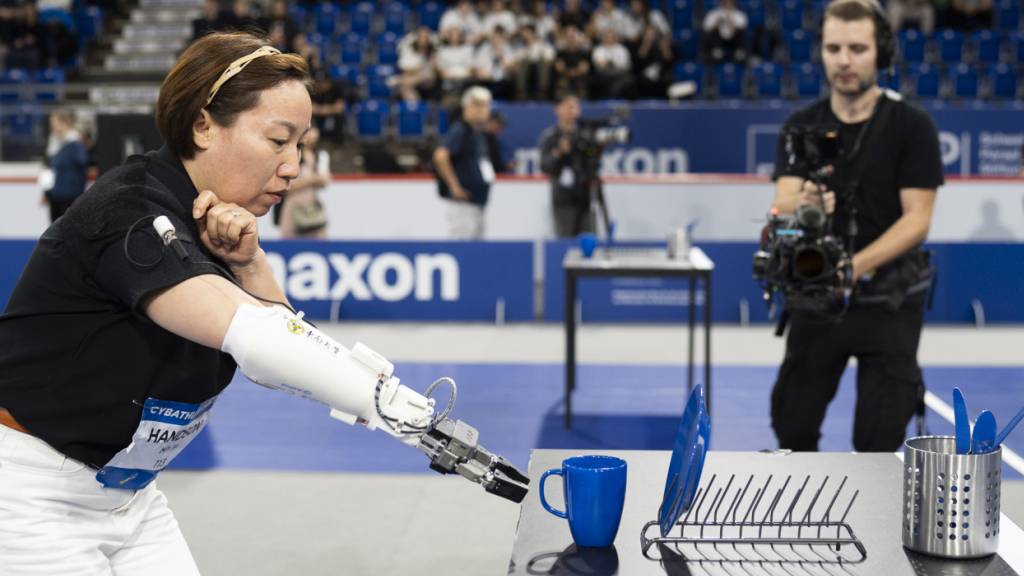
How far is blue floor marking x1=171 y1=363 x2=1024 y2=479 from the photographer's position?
6027 mm

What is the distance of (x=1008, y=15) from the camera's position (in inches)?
667

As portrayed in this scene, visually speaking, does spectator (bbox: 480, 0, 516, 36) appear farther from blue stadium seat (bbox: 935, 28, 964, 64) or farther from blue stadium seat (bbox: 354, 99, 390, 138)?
blue stadium seat (bbox: 935, 28, 964, 64)

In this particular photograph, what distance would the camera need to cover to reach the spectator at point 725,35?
1580 centimetres

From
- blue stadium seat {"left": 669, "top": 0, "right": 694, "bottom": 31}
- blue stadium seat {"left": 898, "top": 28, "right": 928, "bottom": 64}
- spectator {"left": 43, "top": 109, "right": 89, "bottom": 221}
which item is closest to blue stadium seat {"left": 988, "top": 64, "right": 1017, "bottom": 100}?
blue stadium seat {"left": 898, "top": 28, "right": 928, "bottom": 64}

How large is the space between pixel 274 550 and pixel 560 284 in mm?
5494

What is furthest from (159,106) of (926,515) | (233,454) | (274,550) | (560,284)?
(560,284)

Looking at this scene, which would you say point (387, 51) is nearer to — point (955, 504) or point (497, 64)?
point (497, 64)

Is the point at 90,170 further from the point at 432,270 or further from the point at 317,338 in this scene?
the point at 317,338

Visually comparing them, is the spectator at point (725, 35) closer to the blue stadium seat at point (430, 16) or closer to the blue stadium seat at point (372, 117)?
the blue stadium seat at point (430, 16)

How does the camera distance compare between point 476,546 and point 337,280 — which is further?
point 337,280

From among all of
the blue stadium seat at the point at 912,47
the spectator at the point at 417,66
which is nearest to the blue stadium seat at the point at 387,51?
the spectator at the point at 417,66

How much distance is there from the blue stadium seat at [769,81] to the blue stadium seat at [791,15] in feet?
5.12

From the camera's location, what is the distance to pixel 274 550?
457 centimetres

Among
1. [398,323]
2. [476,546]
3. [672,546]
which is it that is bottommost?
[398,323]
